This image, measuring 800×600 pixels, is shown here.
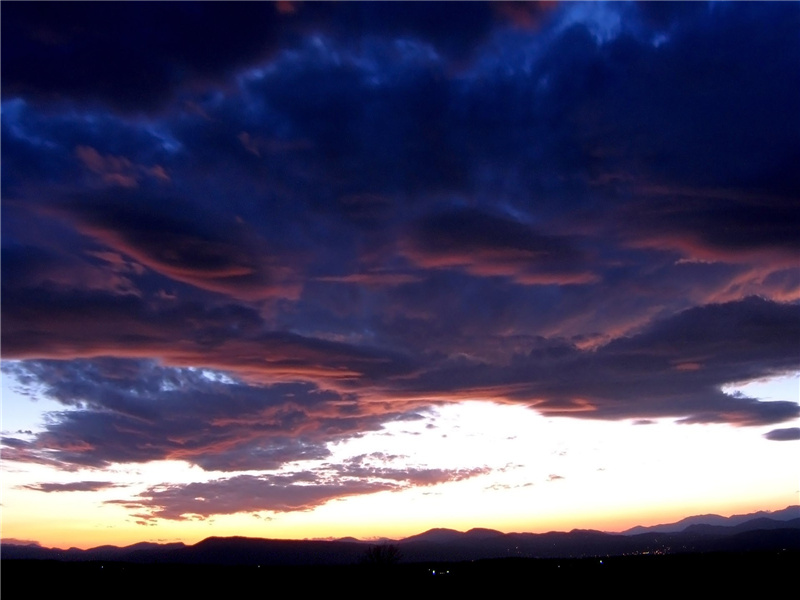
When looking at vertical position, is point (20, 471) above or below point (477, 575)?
above

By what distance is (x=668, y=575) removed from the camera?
95688mm

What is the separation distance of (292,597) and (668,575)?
171 ft

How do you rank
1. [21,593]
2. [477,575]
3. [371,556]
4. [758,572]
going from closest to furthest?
[21,593] → [758,572] → [477,575] → [371,556]

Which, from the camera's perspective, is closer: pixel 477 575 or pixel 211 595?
pixel 211 595

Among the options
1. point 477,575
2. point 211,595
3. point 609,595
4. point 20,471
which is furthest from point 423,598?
point 20,471

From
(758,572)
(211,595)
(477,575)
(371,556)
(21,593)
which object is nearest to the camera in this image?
(21,593)

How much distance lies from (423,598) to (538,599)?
1245 centimetres

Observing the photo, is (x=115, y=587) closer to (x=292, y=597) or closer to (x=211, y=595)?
(x=211, y=595)

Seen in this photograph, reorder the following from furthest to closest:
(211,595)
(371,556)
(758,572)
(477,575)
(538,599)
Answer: (371,556)
(477,575)
(758,572)
(211,595)
(538,599)

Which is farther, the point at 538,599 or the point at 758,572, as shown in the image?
the point at 758,572

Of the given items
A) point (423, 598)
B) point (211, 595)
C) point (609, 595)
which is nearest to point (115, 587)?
point (211, 595)

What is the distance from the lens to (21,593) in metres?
69.4

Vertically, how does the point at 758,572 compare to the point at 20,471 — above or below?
below

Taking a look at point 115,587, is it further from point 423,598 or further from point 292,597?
point 423,598
